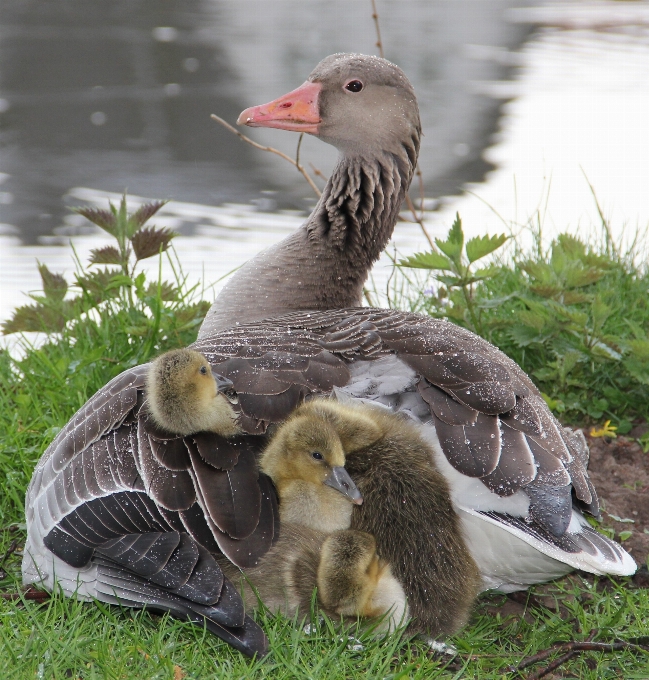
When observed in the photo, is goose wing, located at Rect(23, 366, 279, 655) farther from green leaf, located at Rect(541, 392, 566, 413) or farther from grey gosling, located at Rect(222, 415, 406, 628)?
green leaf, located at Rect(541, 392, 566, 413)

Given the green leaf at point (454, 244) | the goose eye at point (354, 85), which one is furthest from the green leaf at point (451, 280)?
the goose eye at point (354, 85)

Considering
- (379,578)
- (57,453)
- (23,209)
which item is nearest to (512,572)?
(379,578)

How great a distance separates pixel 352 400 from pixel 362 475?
11.3 inches

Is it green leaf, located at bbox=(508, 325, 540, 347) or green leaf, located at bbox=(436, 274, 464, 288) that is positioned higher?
green leaf, located at bbox=(436, 274, 464, 288)

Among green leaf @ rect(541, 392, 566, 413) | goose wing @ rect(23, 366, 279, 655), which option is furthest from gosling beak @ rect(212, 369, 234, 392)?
green leaf @ rect(541, 392, 566, 413)

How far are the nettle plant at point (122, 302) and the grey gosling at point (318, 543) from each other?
2.01 m

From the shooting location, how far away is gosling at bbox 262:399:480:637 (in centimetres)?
316

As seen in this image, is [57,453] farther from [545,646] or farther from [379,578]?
[545,646]

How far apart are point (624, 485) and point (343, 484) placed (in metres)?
1.86

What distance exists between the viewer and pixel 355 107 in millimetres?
4816

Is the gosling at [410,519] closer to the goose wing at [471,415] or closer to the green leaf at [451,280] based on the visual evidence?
the goose wing at [471,415]

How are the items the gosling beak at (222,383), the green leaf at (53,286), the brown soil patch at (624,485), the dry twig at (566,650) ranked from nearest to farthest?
the dry twig at (566,650), the gosling beak at (222,383), the brown soil patch at (624,485), the green leaf at (53,286)

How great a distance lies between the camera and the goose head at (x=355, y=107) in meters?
4.82

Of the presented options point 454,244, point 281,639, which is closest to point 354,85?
point 454,244
